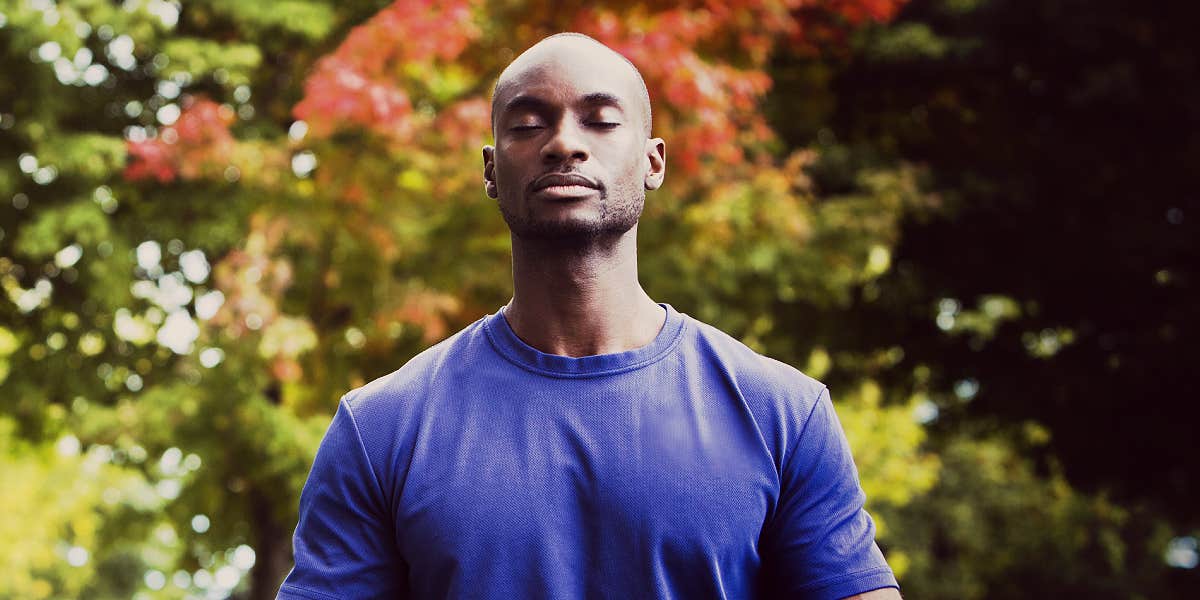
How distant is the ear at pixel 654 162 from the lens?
2588 mm

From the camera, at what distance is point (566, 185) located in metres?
2.39

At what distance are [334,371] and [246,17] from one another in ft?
8.60

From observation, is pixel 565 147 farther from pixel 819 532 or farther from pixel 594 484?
pixel 819 532

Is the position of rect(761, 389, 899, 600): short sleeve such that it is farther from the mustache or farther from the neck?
the mustache

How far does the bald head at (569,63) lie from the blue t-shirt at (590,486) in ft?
1.39

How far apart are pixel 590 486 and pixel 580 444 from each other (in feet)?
0.23

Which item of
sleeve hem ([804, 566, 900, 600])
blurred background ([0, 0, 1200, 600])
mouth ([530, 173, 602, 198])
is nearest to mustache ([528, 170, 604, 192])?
mouth ([530, 173, 602, 198])

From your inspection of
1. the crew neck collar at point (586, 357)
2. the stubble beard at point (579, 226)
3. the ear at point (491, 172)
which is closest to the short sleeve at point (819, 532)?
the crew neck collar at point (586, 357)

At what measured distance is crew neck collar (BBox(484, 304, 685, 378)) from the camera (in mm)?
2420

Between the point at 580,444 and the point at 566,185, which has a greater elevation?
the point at 566,185

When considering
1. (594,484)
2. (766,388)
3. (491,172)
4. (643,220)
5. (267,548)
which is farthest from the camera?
(267,548)

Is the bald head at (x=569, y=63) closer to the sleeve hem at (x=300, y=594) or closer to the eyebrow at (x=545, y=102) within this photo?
the eyebrow at (x=545, y=102)

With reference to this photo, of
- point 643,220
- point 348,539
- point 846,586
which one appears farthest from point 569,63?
point 643,220

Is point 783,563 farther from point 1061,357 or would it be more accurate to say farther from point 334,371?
point 1061,357
